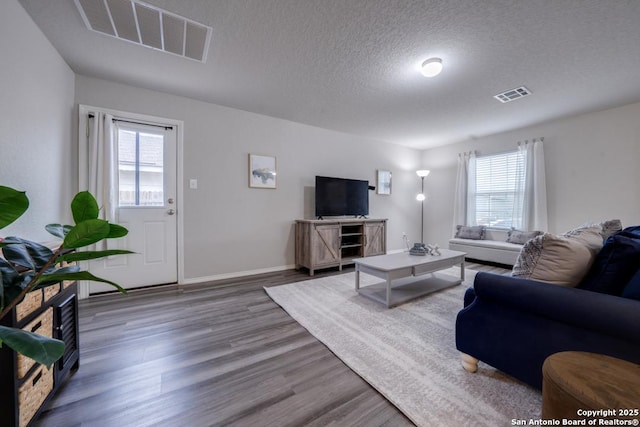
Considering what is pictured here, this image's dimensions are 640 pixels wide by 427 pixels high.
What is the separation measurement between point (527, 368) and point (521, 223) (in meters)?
3.90

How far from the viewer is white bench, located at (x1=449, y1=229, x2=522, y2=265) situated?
12.8 ft

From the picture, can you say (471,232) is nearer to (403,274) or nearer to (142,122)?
(403,274)

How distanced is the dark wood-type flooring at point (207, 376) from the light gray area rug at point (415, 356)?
109 mm

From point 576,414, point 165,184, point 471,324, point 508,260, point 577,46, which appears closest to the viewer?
point 576,414

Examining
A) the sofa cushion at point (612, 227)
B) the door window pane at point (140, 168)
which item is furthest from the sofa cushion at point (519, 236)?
the door window pane at point (140, 168)

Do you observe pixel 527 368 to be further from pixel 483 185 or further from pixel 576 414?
pixel 483 185

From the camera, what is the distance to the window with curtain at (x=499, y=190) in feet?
14.1

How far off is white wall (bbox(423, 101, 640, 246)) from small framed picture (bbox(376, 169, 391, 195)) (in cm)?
208

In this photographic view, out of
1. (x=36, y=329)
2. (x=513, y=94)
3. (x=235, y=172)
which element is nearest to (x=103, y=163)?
(x=235, y=172)

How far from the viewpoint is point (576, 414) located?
776mm

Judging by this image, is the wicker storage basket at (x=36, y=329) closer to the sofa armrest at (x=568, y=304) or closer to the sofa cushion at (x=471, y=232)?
the sofa armrest at (x=568, y=304)

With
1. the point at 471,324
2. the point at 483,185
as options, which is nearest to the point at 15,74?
the point at 471,324

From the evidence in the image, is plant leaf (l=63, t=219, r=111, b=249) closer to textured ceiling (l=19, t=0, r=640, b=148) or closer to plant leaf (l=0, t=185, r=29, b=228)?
plant leaf (l=0, t=185, r=29, b=228)

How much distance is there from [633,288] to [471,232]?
12.7 feet
